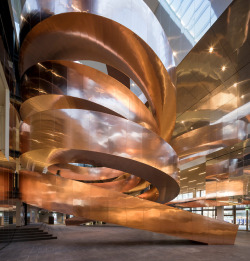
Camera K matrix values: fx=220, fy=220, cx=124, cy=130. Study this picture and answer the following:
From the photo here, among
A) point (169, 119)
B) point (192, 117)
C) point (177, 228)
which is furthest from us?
point (192, 117)

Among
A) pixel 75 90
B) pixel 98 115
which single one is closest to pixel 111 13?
pixel 98 115

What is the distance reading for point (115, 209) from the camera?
9984mm

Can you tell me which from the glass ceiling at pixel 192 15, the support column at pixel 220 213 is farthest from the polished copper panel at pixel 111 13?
the support column at pixel 220 213

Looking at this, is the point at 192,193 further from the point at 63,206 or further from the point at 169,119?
the point at 63,206

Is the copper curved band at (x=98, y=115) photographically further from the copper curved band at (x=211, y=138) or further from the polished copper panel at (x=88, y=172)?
the polished copper panel at (x=88, y=172)

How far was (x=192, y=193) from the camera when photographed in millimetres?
30688

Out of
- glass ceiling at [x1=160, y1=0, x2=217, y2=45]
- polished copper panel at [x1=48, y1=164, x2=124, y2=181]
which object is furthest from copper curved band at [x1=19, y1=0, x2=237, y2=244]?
polished copper panel at [x1=48, y1=164, x2=124, y2=181]

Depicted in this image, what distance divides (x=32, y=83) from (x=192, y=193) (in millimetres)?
26211

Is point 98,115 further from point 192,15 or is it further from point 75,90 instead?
point 192,15

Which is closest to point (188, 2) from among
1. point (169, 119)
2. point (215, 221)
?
point (169, 119)

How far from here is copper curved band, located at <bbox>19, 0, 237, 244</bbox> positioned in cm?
812

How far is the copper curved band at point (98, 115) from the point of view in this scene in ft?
26.7

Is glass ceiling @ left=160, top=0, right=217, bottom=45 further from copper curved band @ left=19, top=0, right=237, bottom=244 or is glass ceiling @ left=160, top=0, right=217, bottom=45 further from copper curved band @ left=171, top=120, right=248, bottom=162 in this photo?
copper curved band @ left=171, top=120, right=248, bottom=162

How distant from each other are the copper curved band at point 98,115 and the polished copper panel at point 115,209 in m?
0.04
